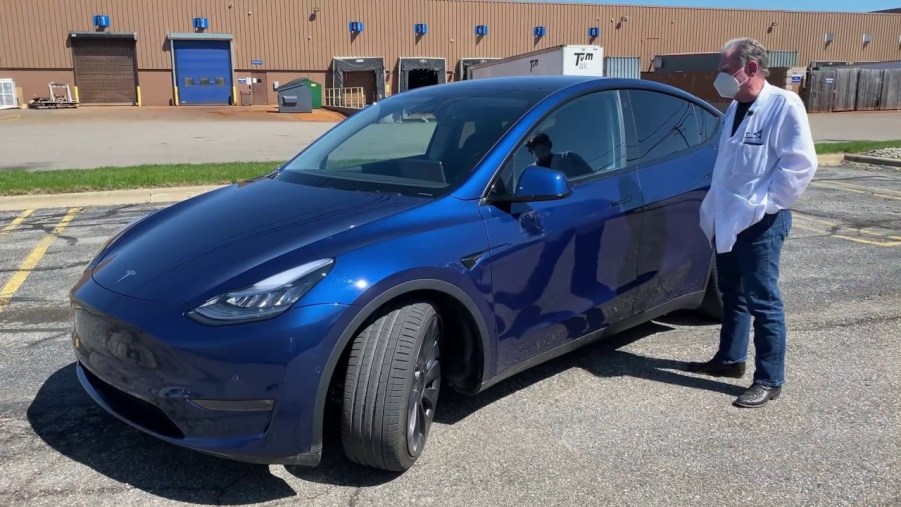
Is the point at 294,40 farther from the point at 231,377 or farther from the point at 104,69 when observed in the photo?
the point at 231,377

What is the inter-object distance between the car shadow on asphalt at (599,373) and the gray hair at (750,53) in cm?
163

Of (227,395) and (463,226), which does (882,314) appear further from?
(227,395)

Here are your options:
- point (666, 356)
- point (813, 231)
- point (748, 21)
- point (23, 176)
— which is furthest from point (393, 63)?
point (666, 356)

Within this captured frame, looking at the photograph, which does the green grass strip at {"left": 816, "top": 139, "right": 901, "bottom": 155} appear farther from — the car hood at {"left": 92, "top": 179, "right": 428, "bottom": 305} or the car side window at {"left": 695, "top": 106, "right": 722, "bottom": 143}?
the car hood at {"left": 92, "top": 179, "right": 428, "bottom": 305}

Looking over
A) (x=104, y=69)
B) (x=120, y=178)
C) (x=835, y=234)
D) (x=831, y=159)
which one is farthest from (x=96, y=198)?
(x=104, y=69)

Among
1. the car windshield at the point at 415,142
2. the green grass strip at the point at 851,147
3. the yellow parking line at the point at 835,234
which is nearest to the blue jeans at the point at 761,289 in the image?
the car windshield at the point at 415,142

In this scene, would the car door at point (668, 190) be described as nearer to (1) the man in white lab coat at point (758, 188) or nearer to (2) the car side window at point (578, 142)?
(2) the car side window at point (578, 142)

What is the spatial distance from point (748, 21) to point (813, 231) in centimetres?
4984

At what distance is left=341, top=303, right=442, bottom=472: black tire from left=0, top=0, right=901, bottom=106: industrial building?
41.1 metres

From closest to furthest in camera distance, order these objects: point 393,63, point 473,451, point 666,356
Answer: point 473,451 → point 666,356 → point 393,63

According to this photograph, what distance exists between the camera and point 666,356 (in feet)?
13.7

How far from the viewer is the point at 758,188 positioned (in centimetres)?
335

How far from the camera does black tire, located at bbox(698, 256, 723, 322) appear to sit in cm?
448

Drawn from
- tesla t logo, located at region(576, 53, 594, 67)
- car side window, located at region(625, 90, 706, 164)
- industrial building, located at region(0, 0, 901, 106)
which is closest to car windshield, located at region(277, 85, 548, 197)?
car side window, located at region(625, 90, 706, 164)
